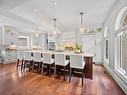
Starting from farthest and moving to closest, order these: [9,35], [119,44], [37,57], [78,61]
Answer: [9,35]
[37,57]
[119,44]
[78,61]

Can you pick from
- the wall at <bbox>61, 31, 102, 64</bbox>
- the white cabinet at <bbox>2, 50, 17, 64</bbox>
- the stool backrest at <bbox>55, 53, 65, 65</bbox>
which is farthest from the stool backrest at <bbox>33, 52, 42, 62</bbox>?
the wall at <bbox>61, 31, 102, 64</bbox>

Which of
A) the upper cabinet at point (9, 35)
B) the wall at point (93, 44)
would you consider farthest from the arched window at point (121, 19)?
the upper cabinet at point (9, 35)

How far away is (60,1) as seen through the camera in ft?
10.9

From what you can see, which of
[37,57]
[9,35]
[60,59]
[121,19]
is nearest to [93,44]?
[121,19]

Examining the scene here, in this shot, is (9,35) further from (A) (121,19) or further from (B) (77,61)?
(A) (121,19)

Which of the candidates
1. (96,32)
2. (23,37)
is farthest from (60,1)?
(23,37)

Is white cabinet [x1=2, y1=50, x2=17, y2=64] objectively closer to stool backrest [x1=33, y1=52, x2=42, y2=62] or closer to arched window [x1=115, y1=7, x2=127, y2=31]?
stool backrest [x1=33, y1=52, x2=42, y2=62]

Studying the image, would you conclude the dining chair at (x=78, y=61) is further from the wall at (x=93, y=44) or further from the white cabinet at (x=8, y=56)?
the white cabinet at (x=8, y=56)

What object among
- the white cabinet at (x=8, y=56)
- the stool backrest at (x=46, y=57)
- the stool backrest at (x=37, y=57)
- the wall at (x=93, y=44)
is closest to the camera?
the stool backrest at (x=46, y=57)

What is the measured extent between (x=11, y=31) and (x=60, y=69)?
518cm

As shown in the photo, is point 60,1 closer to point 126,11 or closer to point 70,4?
point 70,4

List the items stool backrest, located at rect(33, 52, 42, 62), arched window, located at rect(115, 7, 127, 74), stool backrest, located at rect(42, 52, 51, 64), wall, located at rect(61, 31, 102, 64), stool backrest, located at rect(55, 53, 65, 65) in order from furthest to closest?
A: wall, located at rect(61, 31, 102, 64), stool backrest, located at rect(33, 52, 42, 62), stool backrest, located at rect(42, 52, 51, 64), stool backrest, located at rect(55, 53, 65, 65), arched window, located at rect(115, 7, 127, 74)

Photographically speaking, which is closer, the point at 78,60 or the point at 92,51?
the point at 78,60

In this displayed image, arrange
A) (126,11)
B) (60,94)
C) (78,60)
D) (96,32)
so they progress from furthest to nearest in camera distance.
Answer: (96,32)
(78,60)
(126,11)
(60,94)
